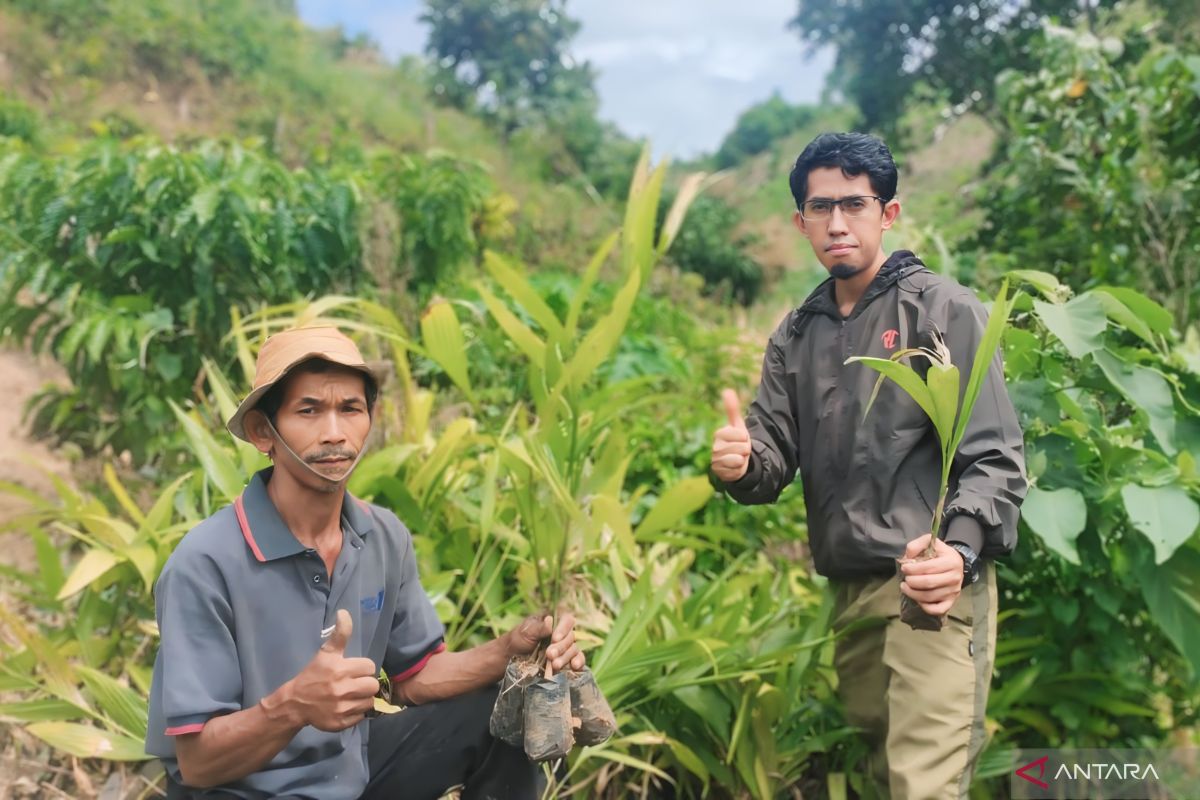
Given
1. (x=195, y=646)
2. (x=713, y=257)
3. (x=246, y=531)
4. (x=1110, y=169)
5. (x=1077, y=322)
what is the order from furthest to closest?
(x=713, y=257), (x=1110, y=169), (x=1077, y=322), (x=246, y=531), (x=195, y=646)

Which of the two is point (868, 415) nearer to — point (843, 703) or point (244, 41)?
point (843, 703)

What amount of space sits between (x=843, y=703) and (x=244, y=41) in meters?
13.8

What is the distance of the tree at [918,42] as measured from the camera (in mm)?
10625

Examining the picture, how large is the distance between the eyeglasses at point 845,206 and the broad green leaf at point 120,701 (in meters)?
1.74

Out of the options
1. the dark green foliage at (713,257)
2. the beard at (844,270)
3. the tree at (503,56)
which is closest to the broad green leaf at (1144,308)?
the beard at (844,270)

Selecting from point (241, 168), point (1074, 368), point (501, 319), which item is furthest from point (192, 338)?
point (1074, 368)

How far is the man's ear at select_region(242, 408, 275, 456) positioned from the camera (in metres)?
1.52

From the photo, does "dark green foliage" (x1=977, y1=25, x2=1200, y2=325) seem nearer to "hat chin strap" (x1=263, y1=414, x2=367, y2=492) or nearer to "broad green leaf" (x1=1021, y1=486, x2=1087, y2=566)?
"broad green leaf" (x1=1021, y1=486, x2=1087, y2=566)

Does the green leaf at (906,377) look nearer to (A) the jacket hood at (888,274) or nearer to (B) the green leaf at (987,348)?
(B) the green leaf at (987,348)

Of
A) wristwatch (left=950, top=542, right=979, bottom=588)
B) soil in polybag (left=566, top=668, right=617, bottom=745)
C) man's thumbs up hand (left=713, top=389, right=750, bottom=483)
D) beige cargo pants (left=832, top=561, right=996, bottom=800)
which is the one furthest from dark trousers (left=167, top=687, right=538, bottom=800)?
wristwatch (left=950, top=542, right=979, bottom=588)

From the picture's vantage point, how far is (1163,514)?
1.93 meters

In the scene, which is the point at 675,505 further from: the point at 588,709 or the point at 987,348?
the point at 987,348

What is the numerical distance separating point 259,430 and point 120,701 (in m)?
0.98

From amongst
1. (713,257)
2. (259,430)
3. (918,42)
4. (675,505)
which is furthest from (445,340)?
(918,42)
